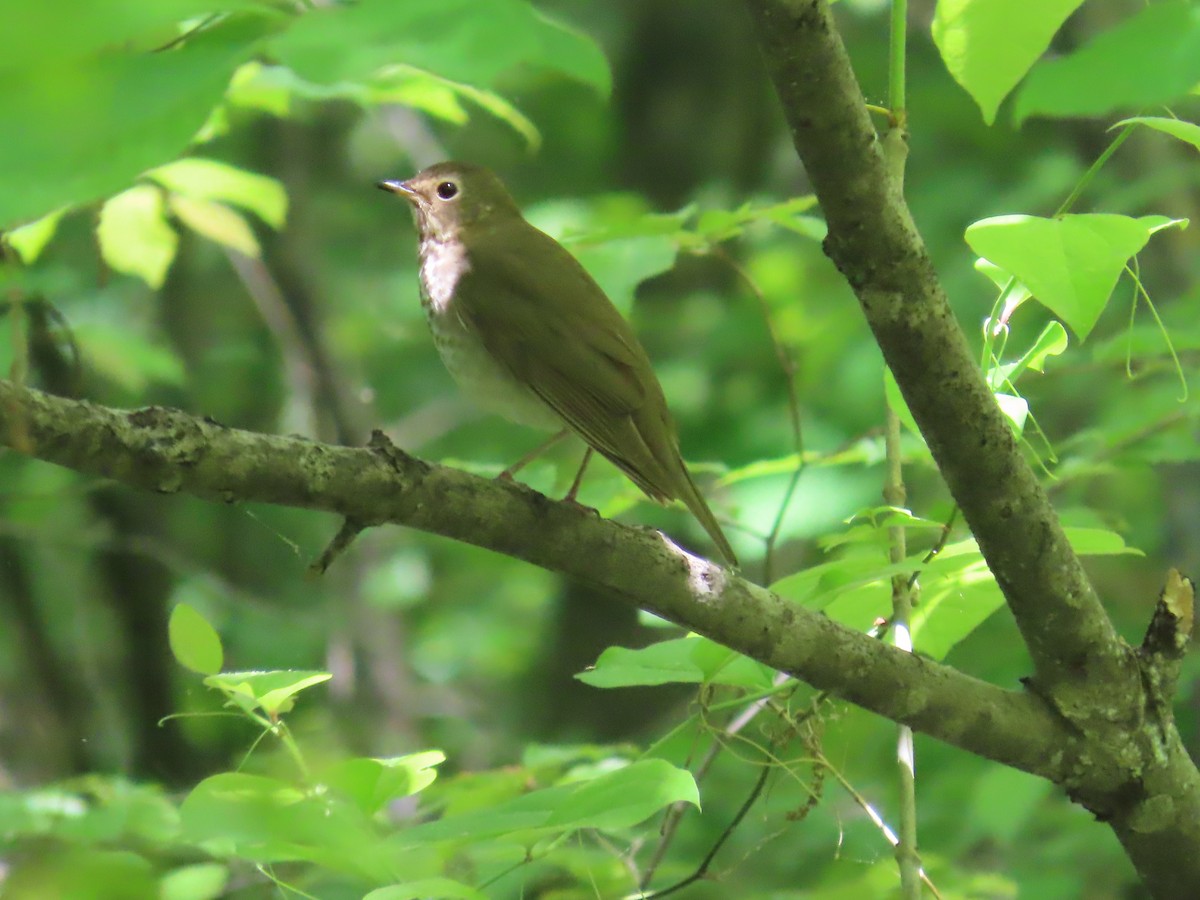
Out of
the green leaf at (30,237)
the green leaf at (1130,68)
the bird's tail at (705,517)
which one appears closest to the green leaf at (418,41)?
the green leaf at (1130,68)

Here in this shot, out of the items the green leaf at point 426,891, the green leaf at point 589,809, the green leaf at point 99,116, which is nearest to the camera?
the green leaf at point 99,116

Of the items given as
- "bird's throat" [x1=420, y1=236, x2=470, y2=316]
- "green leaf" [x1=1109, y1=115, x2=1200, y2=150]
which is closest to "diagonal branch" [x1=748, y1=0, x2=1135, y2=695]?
"green leaf" [x1=1109, y1=115, x2=1200, y2=150]

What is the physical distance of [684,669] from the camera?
201 centimetres

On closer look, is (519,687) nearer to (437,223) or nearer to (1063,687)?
(437,223)

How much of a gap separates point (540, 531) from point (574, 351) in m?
1.22

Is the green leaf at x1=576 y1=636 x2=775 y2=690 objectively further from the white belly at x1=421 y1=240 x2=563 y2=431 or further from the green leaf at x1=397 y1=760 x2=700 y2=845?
the white belly at x1=421 y1=240 x2=563 y2=431

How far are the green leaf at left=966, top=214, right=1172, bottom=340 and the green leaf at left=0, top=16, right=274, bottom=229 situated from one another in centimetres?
88

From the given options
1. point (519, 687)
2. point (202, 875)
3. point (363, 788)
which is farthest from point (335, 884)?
point (519, 687)

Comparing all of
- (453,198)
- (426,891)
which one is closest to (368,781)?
(426,891)

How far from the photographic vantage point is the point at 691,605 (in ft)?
6.33

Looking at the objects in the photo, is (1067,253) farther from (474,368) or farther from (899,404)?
(474,368)

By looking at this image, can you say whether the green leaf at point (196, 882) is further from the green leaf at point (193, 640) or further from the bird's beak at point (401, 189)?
the bird's beak at point (401, 189)

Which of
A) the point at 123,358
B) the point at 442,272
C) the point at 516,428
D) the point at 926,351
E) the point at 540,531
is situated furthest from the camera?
the point at 516,428

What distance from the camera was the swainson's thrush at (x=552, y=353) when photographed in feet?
9.27
